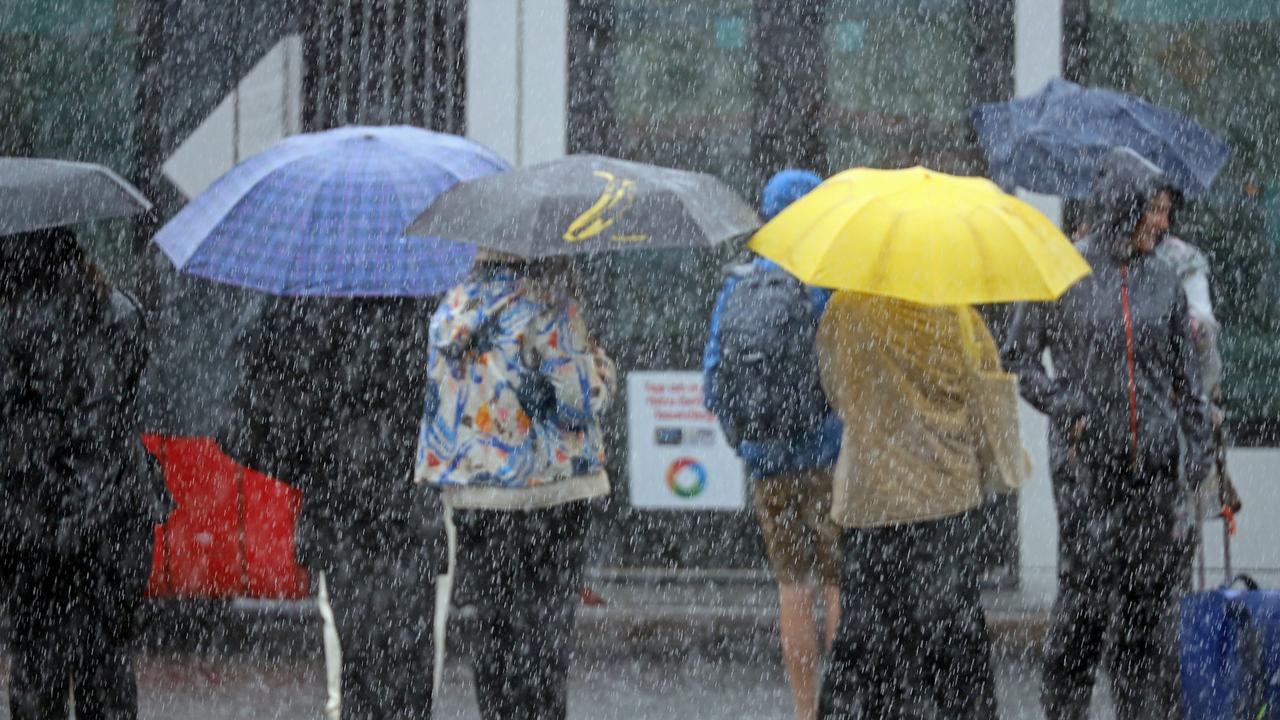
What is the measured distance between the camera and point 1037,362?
6398 millimetres

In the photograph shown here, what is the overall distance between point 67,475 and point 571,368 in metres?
1.41

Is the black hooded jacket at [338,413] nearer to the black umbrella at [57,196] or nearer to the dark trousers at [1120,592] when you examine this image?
the black umbrella at [57,196]

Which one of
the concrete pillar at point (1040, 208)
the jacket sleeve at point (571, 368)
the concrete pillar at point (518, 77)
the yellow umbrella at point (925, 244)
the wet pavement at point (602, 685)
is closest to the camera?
the yellow umbrella at point (925, 244)

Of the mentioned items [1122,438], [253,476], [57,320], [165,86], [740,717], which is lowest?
[740,717]

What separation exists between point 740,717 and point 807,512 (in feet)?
4.21

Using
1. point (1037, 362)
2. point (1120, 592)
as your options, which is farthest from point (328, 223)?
point (1120, 592)

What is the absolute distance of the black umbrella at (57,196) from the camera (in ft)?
18.5

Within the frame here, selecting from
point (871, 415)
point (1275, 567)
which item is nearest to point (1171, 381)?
point (871, 415)

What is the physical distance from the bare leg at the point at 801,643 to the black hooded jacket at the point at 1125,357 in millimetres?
952

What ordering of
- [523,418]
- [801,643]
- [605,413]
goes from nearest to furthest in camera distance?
1. [523,418]
2. [801,643]
3. [605,413]

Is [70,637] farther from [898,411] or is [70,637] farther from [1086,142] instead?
[1086,142]

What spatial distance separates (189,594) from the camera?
8531 millimetres

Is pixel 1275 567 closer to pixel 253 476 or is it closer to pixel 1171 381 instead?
pixel 1171 381

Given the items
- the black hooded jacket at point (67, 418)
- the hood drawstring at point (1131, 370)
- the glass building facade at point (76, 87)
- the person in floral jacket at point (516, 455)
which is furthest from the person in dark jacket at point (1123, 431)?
the glass building facade at point (76, 87)
